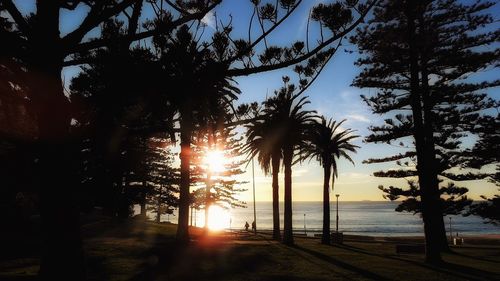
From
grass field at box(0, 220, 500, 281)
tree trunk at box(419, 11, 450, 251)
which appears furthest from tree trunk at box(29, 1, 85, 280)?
tree trunk at box(419, 11, 450, 251)

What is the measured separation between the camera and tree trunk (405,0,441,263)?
62.5 ft

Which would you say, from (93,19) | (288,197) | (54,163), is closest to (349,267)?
(288,197)

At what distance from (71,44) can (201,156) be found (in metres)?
41.6

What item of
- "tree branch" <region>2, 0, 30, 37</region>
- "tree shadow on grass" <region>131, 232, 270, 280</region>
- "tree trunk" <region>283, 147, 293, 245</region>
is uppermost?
"tree branch" <region>2, 0, 30, 37</region>

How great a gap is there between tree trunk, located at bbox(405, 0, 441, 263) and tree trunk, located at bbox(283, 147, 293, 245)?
920 cm

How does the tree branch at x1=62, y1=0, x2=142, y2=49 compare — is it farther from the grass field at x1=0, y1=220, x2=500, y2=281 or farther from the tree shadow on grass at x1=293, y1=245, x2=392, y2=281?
the tree shadow on grass at x1=293, y1=245, x2=392, y2=281

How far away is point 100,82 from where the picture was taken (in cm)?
772

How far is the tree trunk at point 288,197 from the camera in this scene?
88.2 ft

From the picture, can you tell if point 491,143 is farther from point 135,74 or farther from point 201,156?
point 201,156

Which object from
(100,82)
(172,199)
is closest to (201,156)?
(172,199)

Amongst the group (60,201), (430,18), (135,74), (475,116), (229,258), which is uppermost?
(430,18)

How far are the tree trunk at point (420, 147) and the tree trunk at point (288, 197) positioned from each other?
9.20 meters

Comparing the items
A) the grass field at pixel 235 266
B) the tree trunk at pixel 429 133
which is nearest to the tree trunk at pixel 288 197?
the grass field at pixel 235 266

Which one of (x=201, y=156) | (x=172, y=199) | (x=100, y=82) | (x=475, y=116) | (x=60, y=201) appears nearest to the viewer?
(x=60, y=201)
